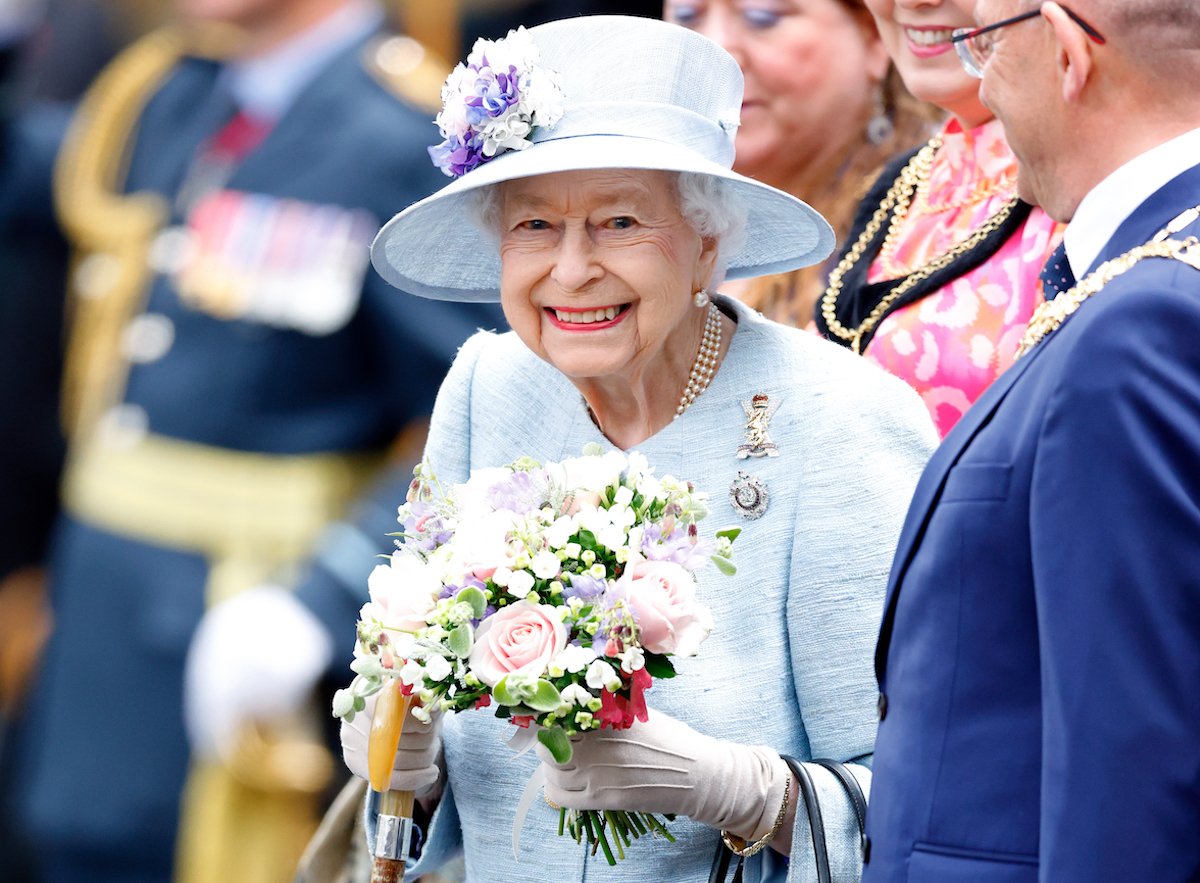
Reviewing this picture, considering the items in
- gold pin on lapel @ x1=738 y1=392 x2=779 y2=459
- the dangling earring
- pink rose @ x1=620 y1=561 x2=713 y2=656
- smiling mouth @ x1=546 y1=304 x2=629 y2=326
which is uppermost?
the dangling earring

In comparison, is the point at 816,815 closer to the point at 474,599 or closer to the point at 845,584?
the point at 845,584

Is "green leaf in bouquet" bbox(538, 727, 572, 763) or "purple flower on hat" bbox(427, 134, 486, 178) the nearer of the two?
"green leaf in bouquet" bbox(538, 727, 572, 763)

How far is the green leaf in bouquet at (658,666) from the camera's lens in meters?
2.52

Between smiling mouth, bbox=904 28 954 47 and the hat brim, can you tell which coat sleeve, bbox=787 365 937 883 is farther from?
smiling mouth, bbox=904 28 954 47

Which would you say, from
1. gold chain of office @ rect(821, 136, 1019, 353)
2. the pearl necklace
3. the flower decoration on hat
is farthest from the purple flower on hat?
gold chain of office @ rect(821, 136, 1019, 353)

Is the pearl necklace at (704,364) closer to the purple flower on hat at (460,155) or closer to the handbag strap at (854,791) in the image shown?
the purple flower on hat at (460,155)

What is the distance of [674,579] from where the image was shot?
248cm

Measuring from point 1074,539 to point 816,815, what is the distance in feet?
2.53

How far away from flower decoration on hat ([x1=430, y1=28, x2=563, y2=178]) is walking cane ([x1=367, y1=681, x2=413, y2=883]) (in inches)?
29.9

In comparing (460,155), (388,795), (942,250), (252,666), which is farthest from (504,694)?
(252,666)

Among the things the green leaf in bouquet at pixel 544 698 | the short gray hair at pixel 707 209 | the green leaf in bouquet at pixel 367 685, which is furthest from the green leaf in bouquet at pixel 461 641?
the short gray hair at pixel 707 209

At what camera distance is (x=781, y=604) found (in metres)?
2.80

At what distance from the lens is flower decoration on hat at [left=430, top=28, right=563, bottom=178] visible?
280cm

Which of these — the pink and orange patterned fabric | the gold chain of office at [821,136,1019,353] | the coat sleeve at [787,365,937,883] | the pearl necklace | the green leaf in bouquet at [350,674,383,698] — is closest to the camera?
the green leaf in bouquet at [350,674,383,698]
